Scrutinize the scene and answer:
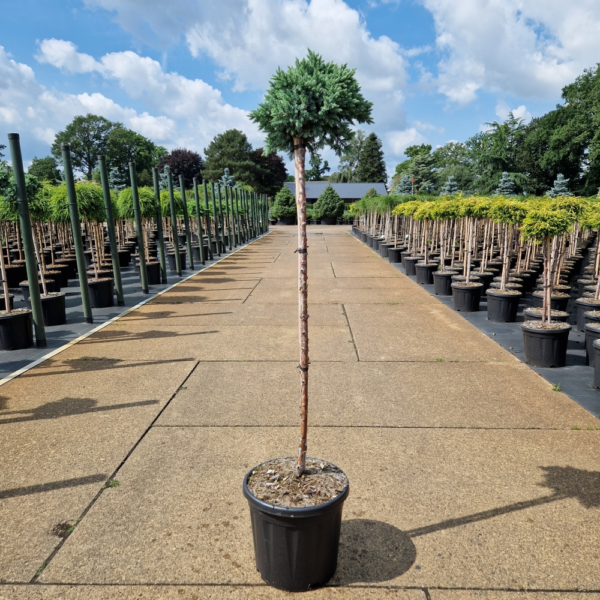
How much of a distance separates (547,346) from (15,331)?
7.56m

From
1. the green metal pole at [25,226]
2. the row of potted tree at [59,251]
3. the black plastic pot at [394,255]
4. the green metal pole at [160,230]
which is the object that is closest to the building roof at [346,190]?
the black plastic pot at [394,255]

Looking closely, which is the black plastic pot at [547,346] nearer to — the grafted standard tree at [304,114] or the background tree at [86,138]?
the grafted standard tree at [304,114]

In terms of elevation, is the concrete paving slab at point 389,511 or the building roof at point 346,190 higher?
the building roof at point 346,190

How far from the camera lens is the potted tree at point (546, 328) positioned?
615 centimetres

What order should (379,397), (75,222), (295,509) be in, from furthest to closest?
(75,222) → (379,397) → (295,509)

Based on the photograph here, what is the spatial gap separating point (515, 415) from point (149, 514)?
141 inches

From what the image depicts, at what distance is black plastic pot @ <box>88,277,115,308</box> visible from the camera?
33.0 feet

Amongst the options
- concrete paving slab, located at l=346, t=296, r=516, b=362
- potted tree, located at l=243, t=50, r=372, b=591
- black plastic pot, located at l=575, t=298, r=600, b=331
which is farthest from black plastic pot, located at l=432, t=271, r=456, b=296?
potted tree, located at l=243, t=50, r=372, b=591

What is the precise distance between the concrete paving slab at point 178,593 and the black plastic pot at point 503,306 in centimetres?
707

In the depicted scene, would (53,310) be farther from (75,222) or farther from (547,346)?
(547,346)

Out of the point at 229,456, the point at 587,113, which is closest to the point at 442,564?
the point at 229,456

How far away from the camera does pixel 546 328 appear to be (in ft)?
20.5

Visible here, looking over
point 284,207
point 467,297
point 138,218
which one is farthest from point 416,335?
point 284,207

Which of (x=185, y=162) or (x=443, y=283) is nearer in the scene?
(x=443, y=283)
